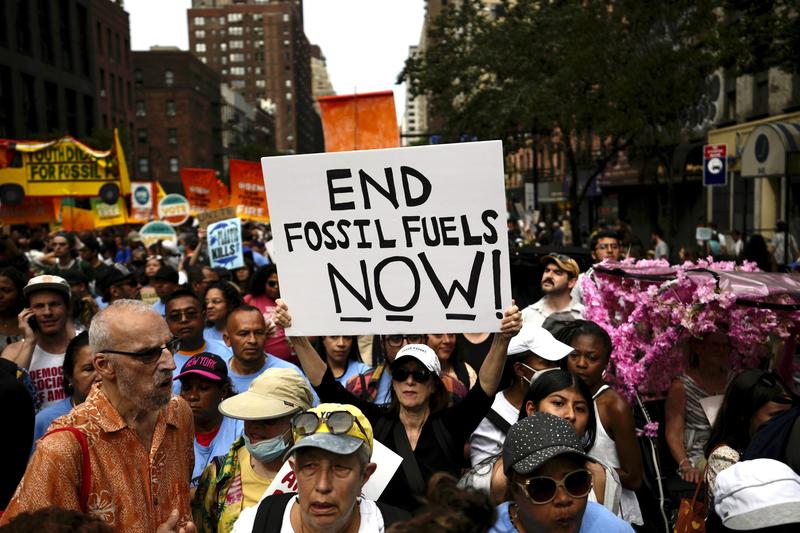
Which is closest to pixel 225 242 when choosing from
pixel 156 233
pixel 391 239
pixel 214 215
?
pixel 214 215

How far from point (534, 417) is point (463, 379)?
241 cm

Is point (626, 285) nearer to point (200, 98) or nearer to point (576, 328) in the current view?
point (576, 328)

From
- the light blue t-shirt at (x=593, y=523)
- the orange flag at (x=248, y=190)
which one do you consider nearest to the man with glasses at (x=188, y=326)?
the light blue t-shirt at (x=593, y=523)

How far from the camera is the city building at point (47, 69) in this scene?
120ft

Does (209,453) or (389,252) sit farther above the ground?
(389,252)

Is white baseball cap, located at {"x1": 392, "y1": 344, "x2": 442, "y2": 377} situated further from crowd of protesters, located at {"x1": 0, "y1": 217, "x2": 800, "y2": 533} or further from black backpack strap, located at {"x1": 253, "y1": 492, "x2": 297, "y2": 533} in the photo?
black backpack strap, located at {"x1": 253, "y1": 492, "x2": 297, "y2": 533}

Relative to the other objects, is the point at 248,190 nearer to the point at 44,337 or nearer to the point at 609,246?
the point at 609,246

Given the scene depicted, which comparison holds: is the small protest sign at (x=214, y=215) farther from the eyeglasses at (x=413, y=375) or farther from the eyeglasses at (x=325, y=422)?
the eyeglasses at (x=325, y=422)

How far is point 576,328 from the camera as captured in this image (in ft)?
17.0

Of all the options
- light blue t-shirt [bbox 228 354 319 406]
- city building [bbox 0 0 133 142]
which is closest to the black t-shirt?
light blue t-shirt [bbox 228 354 319 406]

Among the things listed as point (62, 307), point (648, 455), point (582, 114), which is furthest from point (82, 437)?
point (582, 114)

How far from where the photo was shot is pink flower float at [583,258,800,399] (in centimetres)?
514

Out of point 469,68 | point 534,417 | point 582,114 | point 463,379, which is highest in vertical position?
point 469,68

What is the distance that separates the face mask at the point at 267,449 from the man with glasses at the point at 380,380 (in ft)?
4.02
